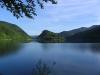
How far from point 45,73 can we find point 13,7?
587 cm

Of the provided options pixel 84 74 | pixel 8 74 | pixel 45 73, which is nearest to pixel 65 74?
pixel 84 74

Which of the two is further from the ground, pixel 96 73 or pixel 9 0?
pixel 9 0

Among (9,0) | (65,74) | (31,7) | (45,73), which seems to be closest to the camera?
(9,0)

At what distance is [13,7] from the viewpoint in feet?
46.1

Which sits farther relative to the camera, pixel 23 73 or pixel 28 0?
pixel 23 73

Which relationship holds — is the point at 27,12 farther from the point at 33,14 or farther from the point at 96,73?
the point at 96,73

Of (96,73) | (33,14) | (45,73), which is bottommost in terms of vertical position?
(96,73)

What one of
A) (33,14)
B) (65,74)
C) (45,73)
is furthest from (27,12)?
(65,74)

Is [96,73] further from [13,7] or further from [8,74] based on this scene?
[13,7]

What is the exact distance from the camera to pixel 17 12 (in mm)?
14430

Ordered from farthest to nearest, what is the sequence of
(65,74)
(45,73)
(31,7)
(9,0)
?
(65,74), (45,73), (31,7), (9,0)

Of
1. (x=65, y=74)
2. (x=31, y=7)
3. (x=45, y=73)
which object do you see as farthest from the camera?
(x=65, y=74)

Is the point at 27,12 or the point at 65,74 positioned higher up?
the point at 27,12

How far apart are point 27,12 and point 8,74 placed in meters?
18.2
